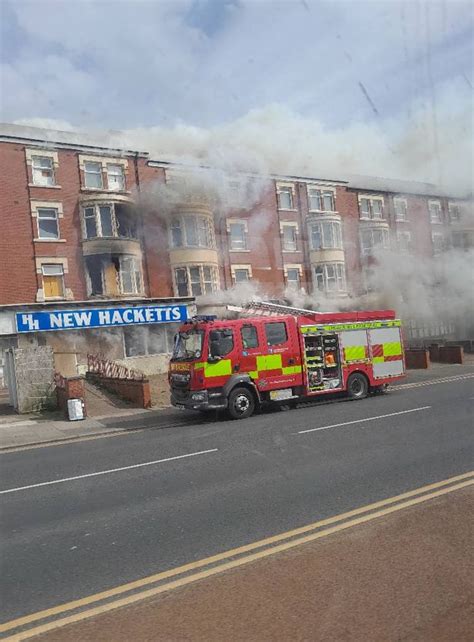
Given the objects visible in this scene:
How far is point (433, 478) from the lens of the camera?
22.5 ft

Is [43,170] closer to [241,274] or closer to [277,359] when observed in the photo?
[241,274]

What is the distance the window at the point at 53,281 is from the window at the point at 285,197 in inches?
463

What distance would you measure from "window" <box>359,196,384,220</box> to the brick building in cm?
8

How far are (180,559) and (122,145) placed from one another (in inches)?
942

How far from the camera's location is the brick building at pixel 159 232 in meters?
23.8

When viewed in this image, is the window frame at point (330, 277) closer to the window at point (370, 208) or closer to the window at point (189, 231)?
the window at point (370, 208)

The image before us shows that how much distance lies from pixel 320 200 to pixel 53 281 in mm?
14946

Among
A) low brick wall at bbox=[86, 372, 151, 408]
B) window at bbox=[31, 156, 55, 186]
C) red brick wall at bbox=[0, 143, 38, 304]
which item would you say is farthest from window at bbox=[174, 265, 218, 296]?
low brick wall at bbox=[86, 372, 151, 408]

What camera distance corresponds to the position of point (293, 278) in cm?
2939

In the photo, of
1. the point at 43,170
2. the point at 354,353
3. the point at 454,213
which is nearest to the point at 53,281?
the point at 43,170

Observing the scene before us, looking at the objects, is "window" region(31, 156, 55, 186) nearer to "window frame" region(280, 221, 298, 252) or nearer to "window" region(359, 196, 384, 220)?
"window frame" region(280, 221, 298, 252)

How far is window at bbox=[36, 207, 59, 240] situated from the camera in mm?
24250

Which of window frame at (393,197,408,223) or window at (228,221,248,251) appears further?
window frame at (393,197,408,223)

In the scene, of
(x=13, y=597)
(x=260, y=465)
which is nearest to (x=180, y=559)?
(x=13, y=597)
